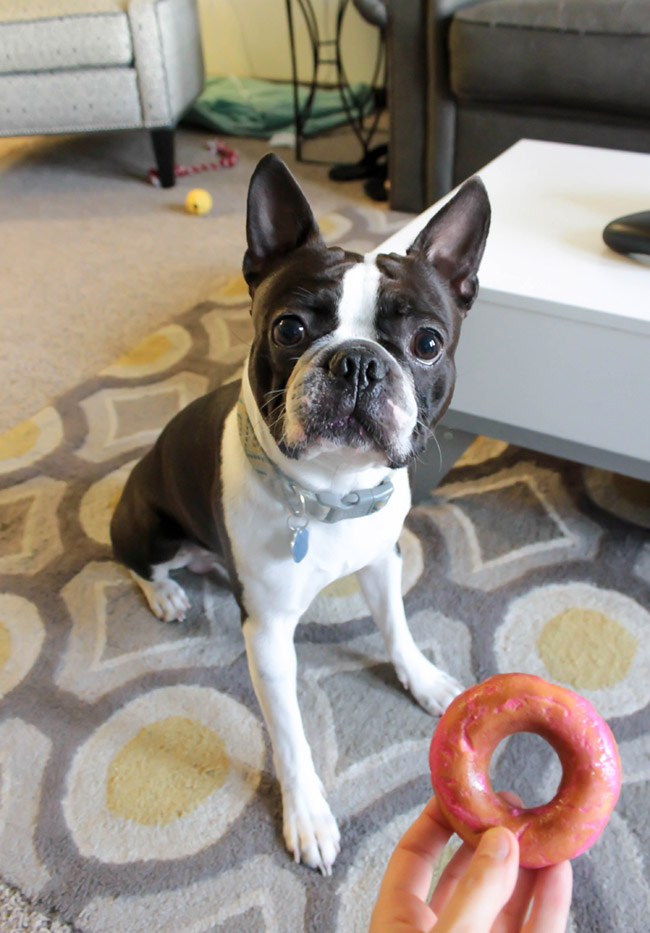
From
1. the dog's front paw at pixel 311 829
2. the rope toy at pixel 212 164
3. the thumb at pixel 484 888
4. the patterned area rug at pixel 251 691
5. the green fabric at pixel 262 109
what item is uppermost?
the thumb at pixel 484 888

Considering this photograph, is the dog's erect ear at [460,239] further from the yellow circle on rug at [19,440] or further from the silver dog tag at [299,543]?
the yellow circle on rug at [19,440]

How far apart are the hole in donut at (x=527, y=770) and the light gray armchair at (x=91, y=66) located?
9.48ft

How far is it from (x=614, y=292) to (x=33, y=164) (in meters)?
3.24

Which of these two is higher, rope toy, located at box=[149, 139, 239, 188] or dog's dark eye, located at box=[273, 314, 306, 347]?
dog's dark eye, located at box=[273, 314, 306, 347]

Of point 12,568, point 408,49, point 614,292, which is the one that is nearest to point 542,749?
point 614,292

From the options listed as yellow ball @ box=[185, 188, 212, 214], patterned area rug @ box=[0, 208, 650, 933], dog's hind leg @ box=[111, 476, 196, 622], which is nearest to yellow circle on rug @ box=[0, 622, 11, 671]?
patterned area rug @ box=[0, 208, 650, 933]

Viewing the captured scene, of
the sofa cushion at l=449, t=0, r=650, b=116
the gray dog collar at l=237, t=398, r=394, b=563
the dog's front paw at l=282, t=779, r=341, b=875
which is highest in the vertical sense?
the sofa cushion at l=449, t=0, r=650, b=116

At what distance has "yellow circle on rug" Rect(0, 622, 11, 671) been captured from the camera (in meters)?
1.42

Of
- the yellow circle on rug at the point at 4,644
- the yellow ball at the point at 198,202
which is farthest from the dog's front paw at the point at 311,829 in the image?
the yellow ball at the point at 198,202

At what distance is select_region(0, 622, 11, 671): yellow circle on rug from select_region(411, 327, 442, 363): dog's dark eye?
3.28ft

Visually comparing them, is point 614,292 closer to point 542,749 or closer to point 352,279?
point 352,279

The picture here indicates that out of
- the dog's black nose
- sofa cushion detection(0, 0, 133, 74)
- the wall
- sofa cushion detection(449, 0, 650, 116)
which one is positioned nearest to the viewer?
the dog's black nose

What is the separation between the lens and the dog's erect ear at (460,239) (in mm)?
1011

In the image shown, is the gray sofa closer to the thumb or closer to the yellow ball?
the yellow ball
